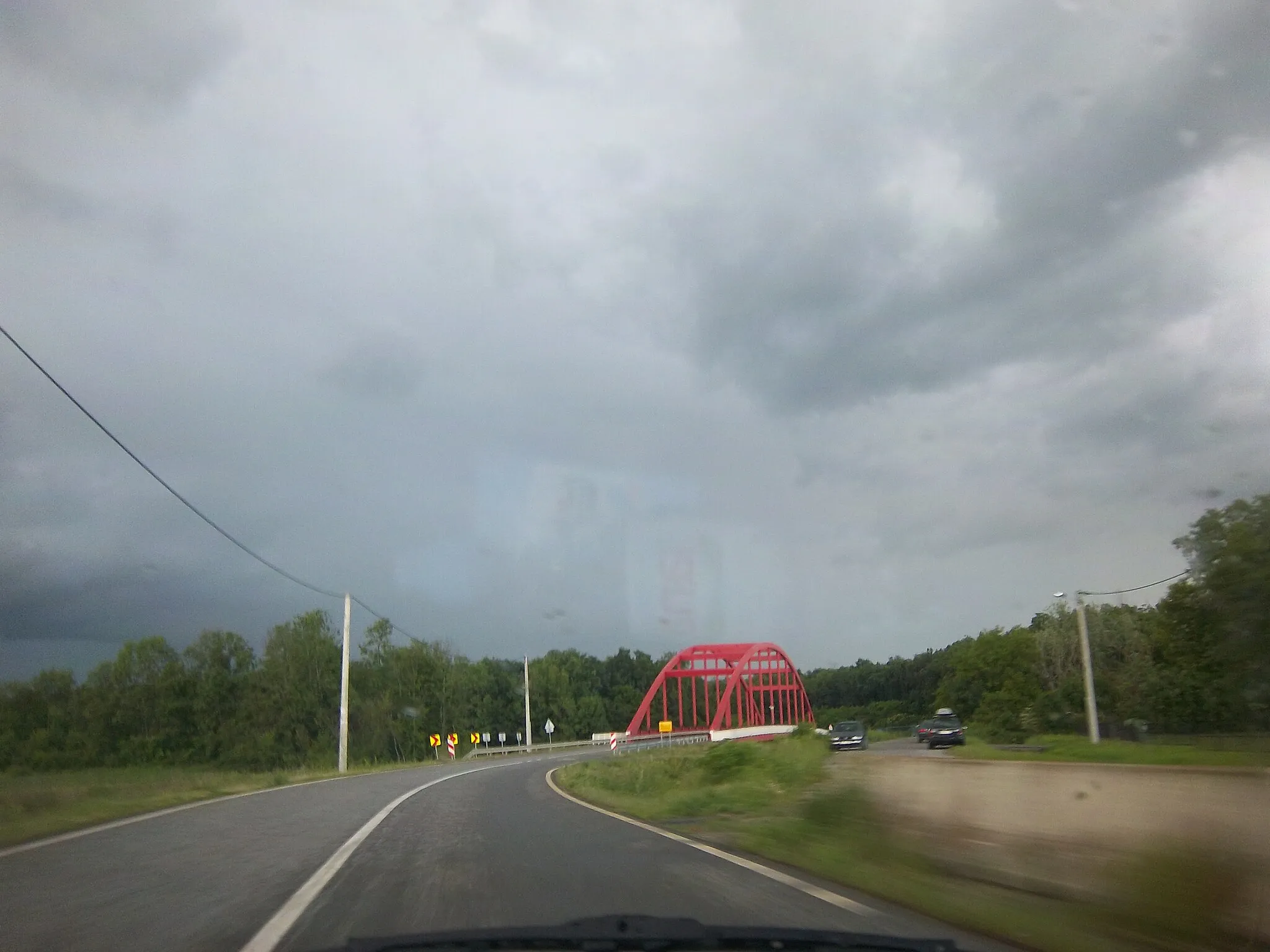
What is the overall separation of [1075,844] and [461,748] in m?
81.0

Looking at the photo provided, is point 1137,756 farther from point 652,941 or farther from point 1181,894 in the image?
point 652,941

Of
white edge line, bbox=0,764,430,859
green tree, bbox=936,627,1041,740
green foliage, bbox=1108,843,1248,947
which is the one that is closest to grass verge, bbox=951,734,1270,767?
green foliage, bbox=1108,843,1248,947

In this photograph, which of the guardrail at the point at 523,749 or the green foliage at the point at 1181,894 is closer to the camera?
the green foliage at the point at 1181,894

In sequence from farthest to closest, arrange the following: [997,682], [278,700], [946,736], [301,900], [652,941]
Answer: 1. [278,700]
2. [997,682]
3. [946,736]
4. [301,900]
5. [652,941]

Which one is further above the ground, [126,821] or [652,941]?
[652,941]

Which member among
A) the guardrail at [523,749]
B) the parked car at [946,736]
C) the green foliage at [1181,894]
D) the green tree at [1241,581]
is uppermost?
the green tree at [1241,581]

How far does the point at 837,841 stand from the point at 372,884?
16.4 ft

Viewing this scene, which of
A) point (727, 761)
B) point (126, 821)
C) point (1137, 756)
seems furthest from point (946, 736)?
point (126, 821)

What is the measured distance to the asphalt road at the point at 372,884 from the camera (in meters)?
6.41

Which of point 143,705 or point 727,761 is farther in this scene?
point 143,705

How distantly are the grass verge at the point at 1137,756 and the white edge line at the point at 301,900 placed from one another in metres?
6.84

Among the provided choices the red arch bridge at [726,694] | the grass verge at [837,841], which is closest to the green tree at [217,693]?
the red arch bridge at [726,694]

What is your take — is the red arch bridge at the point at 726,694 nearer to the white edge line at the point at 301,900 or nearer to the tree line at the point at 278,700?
the tree line at the point at 278,700

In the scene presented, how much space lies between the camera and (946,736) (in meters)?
39.1
